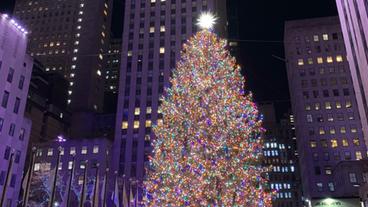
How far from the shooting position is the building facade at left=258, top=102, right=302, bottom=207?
135125 millimetres

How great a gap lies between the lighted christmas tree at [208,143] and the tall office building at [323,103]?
203 feet

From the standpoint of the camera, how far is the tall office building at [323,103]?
272ft

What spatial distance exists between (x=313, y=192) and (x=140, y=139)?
140ft

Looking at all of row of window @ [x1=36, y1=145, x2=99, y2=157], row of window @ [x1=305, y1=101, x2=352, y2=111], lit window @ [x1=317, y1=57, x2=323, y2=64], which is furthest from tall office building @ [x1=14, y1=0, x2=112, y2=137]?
lit window @ [x1=317, y1=57, x2=323, y2=64]

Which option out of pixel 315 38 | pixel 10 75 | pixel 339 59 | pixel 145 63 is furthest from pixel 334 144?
pixel 10 75

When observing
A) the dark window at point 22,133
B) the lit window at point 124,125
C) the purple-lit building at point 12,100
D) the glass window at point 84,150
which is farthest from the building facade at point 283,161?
the purple-lit building at point 12,100

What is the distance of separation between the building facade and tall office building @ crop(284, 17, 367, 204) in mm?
46705

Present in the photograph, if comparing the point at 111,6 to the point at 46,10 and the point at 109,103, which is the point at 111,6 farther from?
the point at 109,103

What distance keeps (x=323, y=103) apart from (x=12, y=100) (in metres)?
73.3

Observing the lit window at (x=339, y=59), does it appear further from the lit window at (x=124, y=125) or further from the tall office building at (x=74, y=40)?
the tall office building at (x=74, y=40)

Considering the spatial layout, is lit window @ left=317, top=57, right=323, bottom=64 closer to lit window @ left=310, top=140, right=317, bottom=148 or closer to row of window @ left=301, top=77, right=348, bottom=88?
row of window @ left=301, top=77, right=348, bottom=88

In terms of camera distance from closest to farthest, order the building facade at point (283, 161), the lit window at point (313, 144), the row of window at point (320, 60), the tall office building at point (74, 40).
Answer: the lit window at point (313, 144)
the row of window at point (320, 60)
the tall office building at point (74, 40)
the building facade at point (283, 161)

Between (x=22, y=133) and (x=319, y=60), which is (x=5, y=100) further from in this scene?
(x=319, y=60)

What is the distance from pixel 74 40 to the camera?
143875 millimetres
